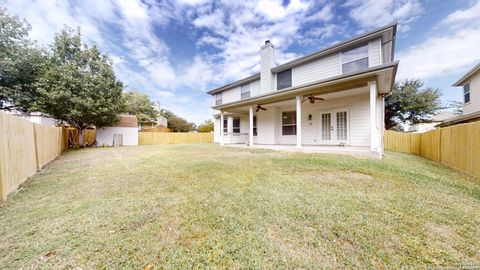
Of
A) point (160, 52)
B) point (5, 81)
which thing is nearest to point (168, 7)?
point (160, 52)

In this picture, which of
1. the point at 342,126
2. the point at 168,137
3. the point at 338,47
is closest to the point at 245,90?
the point at 338,47

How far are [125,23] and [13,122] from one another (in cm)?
876

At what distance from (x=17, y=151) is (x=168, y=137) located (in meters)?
17.3

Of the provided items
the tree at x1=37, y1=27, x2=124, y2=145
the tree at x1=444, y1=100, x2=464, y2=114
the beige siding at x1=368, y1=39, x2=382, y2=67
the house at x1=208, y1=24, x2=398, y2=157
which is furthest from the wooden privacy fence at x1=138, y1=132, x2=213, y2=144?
the tree at x1=444, y1=100, x2=464, y2=114

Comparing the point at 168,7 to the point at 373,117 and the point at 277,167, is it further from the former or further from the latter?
the point at 373,117

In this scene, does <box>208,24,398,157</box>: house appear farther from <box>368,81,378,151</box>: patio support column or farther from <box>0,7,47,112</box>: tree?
<box>0,7,47,112</box>: tree

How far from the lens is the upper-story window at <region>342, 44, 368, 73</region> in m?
8.95

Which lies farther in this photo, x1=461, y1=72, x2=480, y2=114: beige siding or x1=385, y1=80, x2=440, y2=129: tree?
x1=385, y1=80, x2=440, y2=129: tree

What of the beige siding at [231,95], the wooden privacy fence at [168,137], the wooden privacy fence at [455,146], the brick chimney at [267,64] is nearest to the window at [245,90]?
the beige siding at [231,95]

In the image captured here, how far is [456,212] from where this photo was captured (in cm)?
260

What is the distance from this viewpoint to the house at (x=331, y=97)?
23.0 ft

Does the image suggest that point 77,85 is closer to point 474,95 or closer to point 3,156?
point 3,156

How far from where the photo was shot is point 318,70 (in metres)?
10.5

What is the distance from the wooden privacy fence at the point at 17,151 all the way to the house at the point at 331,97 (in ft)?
28.3
